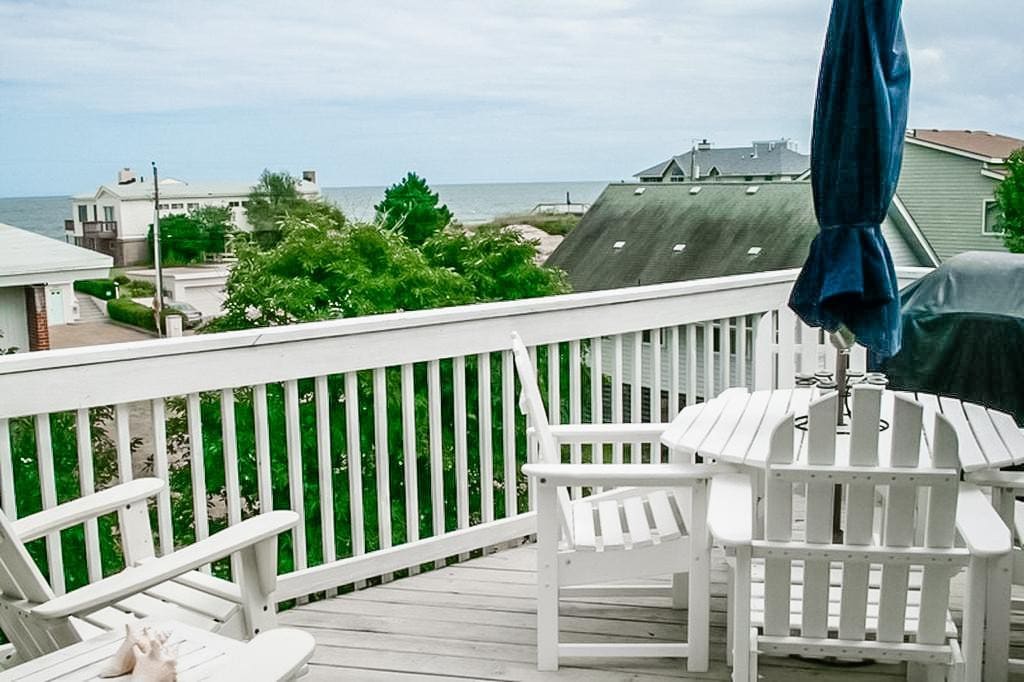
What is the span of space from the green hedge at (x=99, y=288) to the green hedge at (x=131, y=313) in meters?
0.04

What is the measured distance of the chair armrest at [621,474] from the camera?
268 cm

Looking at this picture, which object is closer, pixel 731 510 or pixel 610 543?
pixel 731 510

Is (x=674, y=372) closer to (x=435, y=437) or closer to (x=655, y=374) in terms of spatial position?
(x=655, y=374)

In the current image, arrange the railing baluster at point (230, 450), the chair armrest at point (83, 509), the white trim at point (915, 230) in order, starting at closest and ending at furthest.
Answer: the chair armrest at point (83, 509)
the railing baluster at point (230, 450)
the white trim at point (915, 230)

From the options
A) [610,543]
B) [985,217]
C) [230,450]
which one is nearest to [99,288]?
[230,450]

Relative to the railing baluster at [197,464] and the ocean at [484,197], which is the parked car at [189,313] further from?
the railing baluster at [197,464]

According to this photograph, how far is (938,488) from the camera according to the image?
6.87ft

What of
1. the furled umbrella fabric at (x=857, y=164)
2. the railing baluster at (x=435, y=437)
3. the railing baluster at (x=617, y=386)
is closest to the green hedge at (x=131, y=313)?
the railing baluster at (x=435, y=437)

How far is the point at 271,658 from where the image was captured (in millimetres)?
1751

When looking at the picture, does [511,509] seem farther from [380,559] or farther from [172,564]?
[172,564]

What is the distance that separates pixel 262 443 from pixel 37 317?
5.17 ft

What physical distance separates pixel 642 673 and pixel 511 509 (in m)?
1.15

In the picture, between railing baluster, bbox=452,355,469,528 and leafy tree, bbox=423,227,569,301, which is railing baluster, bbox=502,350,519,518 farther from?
leafy tree, bbox=423,227,569,301

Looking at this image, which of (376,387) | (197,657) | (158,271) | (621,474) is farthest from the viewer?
(158,271)
